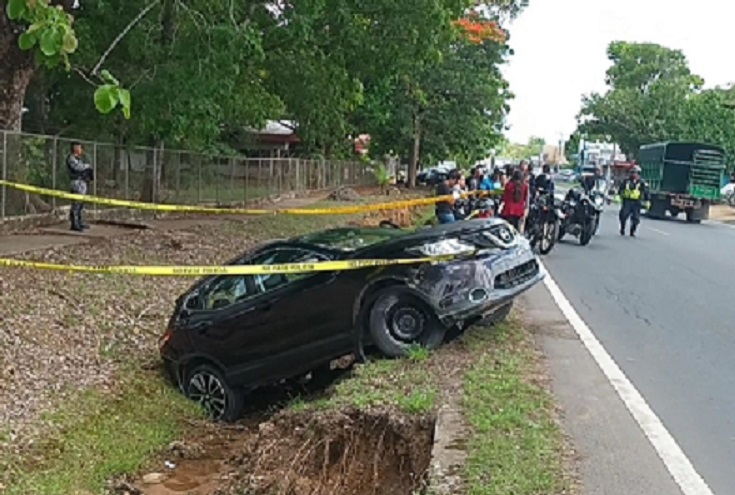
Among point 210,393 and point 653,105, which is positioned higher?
point 653,105

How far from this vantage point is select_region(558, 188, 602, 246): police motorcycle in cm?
2023

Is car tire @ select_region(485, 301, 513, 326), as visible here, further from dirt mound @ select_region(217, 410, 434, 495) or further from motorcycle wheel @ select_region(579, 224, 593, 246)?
motorcycle wheel @ select_region(579, 224, 593, 246)

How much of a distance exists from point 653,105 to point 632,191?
55.9 meters

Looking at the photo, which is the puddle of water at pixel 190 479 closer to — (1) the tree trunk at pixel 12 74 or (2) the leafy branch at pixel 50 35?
(2) the leafy branch at pixel 50 35

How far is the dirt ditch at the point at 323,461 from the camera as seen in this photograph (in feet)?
21.8

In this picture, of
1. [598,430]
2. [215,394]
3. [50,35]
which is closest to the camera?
[50,35]

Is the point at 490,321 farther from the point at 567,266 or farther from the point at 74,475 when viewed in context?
the point at 567,266

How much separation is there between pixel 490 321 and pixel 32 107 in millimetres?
22842

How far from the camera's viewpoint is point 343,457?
273 inches

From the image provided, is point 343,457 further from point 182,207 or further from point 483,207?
point 483,207

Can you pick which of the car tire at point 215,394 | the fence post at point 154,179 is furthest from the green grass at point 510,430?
the fence post at point 154,179

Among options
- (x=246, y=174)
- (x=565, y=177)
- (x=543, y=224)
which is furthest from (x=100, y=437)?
(x=565, y=177)

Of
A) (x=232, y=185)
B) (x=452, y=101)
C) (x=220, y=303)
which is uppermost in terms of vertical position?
(x=452, y=101)

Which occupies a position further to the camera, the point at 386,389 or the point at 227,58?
the point at 227,58
